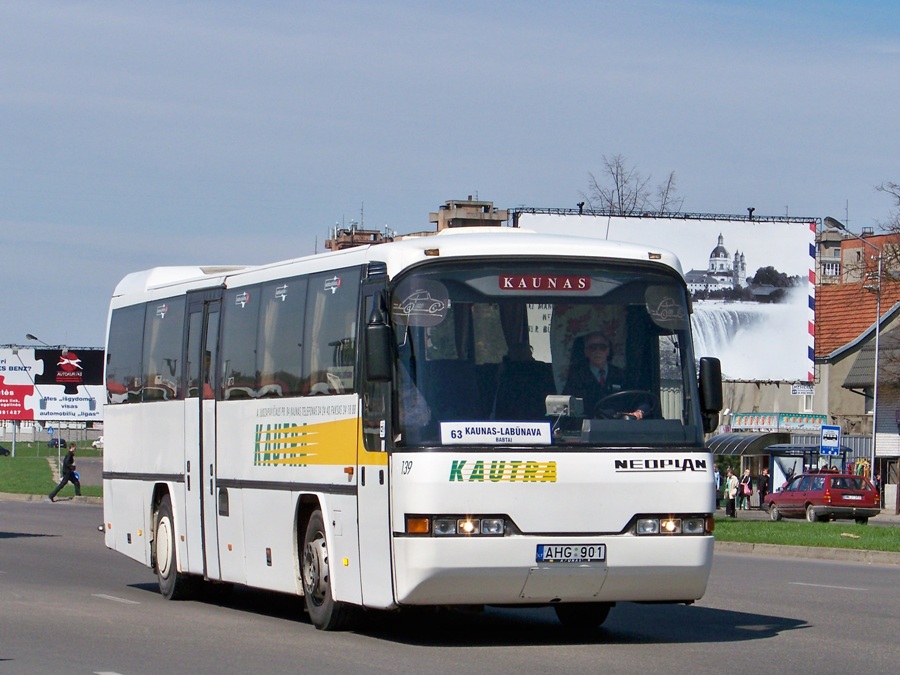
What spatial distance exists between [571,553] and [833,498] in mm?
36562

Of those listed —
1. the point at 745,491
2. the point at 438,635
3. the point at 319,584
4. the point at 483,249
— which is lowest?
the point at 745,491

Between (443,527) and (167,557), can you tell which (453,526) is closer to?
(443,527)

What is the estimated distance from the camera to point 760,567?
78.7ft

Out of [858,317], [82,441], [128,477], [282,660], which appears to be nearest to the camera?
[282,660]

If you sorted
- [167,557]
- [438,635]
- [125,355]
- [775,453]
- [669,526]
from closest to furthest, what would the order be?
[669,526]
[438,635]
[167,557]
[125,355]
[775,453]

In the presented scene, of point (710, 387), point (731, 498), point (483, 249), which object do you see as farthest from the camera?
point (731, 498)

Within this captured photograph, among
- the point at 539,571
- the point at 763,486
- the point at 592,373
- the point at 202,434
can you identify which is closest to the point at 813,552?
the point at 202,434

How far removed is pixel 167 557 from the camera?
1725 cm

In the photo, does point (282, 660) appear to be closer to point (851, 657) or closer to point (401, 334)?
point (401, 334)

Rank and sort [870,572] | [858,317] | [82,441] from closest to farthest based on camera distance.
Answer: [870,572]
[858,317]
[82,441]

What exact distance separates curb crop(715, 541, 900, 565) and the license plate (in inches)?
582

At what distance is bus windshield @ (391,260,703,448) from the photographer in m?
12.1

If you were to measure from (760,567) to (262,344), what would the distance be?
1136cm

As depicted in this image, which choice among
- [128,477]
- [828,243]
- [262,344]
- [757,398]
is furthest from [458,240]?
[828,243]
